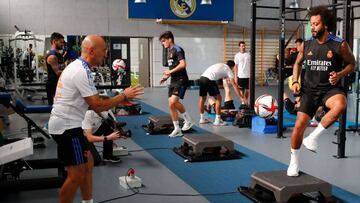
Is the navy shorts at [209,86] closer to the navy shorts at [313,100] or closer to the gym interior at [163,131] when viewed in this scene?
the gym interior at [163,131]

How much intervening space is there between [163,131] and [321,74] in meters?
3.46

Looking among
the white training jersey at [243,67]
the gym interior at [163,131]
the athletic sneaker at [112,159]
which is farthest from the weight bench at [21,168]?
the white training jersey at [243,67]

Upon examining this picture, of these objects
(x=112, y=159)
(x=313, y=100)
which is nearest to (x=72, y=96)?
(x=313, y=100)

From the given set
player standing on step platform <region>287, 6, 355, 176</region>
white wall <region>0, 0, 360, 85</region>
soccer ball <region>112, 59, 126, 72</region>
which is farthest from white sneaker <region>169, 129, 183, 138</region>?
white wall <region>0, 0, 360, 85</region>

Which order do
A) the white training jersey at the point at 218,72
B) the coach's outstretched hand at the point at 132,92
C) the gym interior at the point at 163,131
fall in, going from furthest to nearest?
1. the white training jersey at the point at 218,72
2. the gym interior at the point at 163,131
3. the coach's outstretched hand at the point at 132,92

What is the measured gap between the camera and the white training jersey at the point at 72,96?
2777mm

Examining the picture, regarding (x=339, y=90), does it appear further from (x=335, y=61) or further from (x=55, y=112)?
(x=55, y=112)

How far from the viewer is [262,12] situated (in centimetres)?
1631

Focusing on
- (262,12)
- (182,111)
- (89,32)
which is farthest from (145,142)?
(262,12)

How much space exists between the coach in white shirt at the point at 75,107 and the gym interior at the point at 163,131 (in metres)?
0.47

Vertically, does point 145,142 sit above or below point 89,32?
Result: below

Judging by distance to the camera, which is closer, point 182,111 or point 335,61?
point 335,61

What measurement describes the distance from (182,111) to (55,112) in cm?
363

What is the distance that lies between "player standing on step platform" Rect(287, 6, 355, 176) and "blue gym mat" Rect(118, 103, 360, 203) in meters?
0.60
